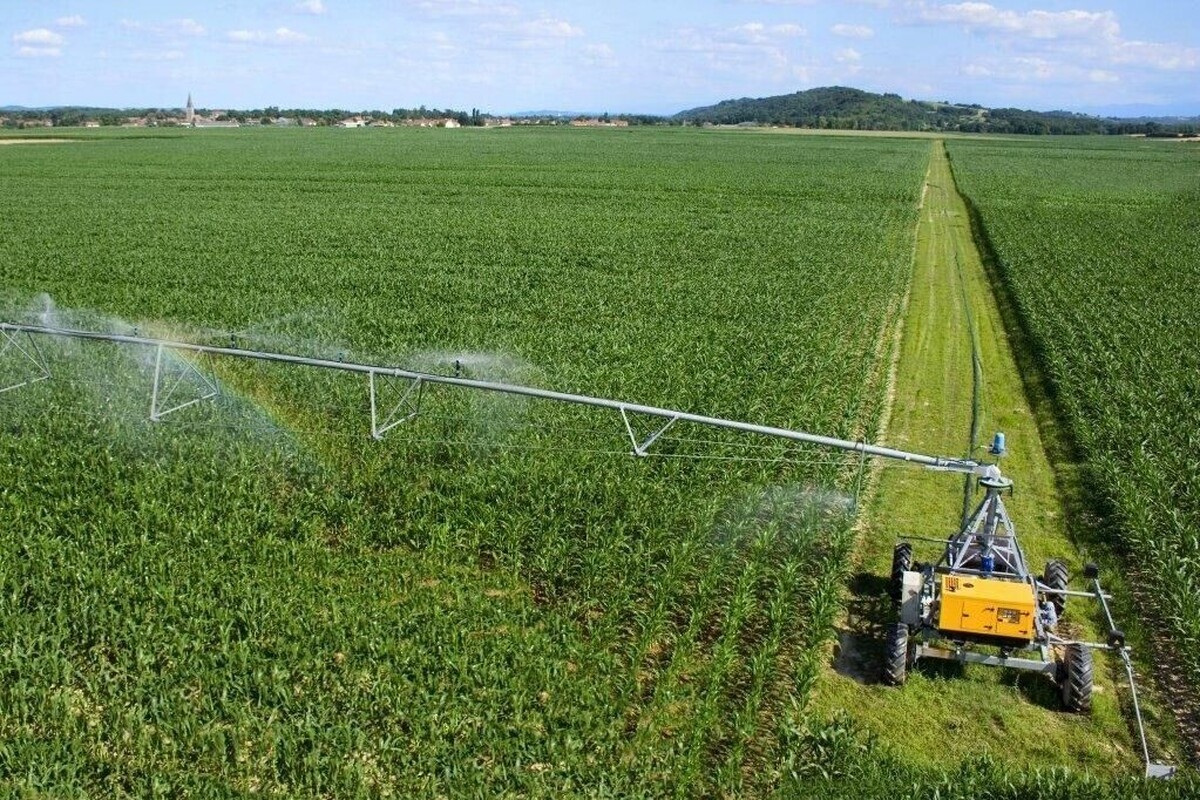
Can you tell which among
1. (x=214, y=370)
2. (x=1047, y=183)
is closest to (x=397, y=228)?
(x=214, y=370)

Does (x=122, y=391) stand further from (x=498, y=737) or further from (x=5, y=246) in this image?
(x=5, y=246)

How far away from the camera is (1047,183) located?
61750mm

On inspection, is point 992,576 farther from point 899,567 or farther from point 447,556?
point 447,556

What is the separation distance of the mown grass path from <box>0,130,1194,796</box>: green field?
28cm

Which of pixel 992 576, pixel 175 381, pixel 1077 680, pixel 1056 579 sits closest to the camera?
pixel 1077 680

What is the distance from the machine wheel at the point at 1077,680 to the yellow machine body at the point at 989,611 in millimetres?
429

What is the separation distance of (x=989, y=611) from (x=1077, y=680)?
1016 millimetres

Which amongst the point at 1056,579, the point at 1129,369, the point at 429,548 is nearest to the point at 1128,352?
the point at 1129,369

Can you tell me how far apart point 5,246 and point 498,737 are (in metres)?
33.3

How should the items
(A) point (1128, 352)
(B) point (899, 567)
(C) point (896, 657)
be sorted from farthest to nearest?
(A) point (1128, 352) < (B) point (899, 567) < (C) point (896, 657)

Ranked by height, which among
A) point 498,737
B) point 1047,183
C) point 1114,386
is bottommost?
point 498,737

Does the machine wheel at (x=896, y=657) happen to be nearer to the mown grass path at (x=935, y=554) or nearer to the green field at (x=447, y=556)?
the mown grass path at (x=935, y=554)

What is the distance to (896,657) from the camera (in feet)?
29.8

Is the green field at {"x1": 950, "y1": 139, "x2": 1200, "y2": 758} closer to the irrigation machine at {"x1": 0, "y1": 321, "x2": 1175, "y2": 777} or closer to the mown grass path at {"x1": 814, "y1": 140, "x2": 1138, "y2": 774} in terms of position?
the mown grass path at {"x1": 814, "y1": 140, "x2": 1138, "y2": 774}
